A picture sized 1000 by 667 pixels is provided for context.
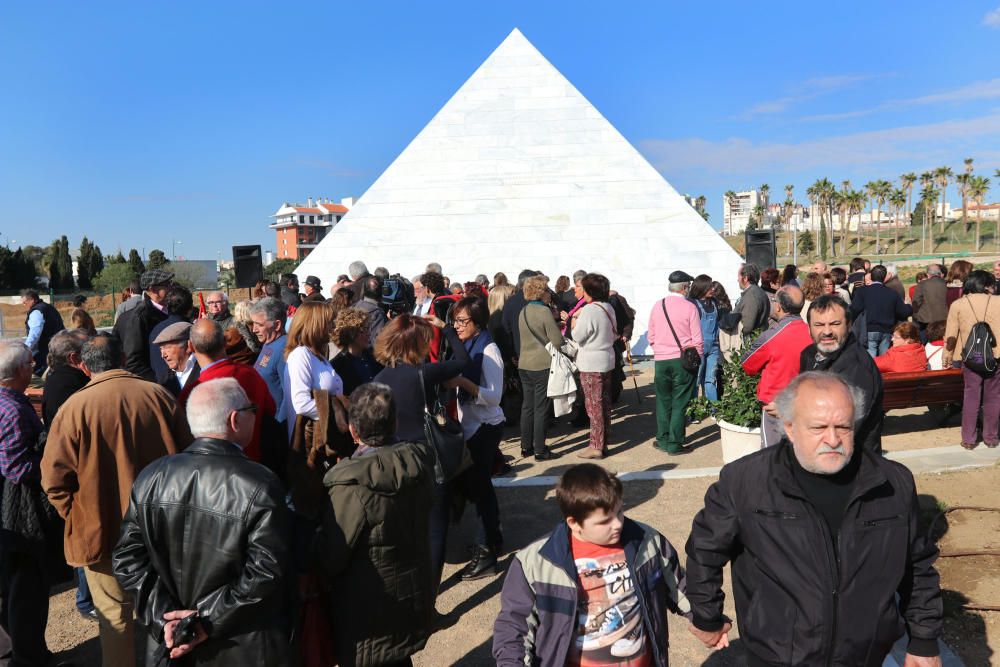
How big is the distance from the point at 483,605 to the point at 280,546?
6.13 ft

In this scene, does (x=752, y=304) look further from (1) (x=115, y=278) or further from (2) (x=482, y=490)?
(1) (x=115, y=278)

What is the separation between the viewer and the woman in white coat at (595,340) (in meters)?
6.05

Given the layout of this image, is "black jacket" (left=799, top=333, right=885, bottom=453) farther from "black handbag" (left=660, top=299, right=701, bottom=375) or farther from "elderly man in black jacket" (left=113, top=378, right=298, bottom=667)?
"black handbag" (left=660, top=299, right=701, bottom=375)

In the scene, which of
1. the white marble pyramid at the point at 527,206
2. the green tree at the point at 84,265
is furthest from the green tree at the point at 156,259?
→ the white marble pyramid at the point at 527,206

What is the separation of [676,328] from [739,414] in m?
1.00

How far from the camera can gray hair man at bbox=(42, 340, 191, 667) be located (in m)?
2.85

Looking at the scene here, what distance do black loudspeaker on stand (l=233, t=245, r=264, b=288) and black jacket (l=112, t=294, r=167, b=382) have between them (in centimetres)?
757

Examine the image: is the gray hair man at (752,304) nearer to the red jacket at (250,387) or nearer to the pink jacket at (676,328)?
the pink jacket at (676,328)

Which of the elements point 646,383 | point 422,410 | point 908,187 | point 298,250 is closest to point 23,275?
point 646,383

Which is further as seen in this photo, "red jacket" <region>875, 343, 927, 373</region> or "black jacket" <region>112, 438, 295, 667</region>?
"red jacket" <region>875, 343, 927, 373</region>

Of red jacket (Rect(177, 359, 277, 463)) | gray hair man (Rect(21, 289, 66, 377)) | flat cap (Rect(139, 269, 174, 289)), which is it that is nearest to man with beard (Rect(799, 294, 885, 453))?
red jacket (Rect(177, 359, 277, 463))

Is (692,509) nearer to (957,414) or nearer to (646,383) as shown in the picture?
(957,414)

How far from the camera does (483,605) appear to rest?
376 centimetres

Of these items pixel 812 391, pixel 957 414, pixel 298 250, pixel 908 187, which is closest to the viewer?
pixel 812 391
